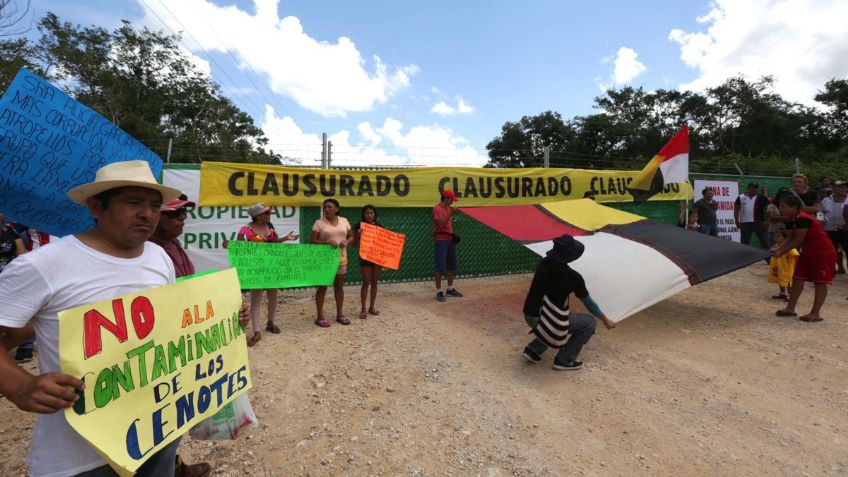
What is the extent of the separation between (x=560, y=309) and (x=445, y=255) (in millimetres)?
2917

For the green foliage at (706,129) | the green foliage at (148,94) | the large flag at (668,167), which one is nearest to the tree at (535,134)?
the green foliage at (706,129)

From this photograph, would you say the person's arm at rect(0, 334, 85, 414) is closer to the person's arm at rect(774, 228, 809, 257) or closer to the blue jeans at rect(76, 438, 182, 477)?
the blue jeans at rect(76, 438, 182, 477)

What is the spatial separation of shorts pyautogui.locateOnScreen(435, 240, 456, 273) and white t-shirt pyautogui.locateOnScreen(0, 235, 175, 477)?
5.11 metres

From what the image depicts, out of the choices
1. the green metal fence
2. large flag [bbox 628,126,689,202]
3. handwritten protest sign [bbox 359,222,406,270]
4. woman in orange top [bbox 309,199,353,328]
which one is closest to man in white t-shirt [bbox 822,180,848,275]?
large flag [bbox 628,126,689,202]

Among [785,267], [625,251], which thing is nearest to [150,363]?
[625,251]

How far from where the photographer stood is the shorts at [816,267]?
16.6ft

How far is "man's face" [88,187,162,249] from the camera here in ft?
4.67

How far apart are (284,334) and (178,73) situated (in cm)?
3666

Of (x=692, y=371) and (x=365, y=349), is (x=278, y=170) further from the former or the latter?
(x=692, y=371)

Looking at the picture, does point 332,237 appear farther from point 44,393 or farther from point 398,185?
point 44,393

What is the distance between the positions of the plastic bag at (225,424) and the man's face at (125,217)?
35.0 inches

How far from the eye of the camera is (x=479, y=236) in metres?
7.59

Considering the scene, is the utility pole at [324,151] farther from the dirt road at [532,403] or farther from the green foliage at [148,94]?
the green foliage at [148,94]

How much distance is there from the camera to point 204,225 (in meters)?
6.00
